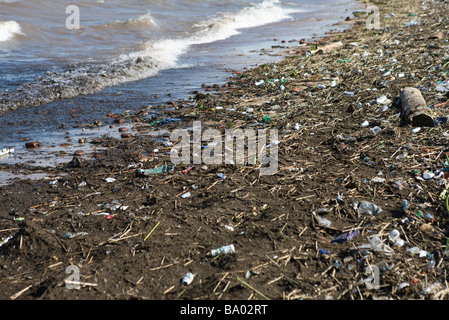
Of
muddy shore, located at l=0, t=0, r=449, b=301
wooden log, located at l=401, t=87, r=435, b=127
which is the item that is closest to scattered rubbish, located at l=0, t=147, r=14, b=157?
muddy shore, located at l=0, t=0, r=449, b=301

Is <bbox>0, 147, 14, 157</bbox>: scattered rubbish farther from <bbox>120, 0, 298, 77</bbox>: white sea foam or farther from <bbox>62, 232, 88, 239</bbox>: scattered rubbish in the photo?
<bbox>120, 0, 298, 77</bbox>: white sea foam

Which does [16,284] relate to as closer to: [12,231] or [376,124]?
[12,231]

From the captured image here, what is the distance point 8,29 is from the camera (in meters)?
12.5

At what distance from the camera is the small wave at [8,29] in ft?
39.7

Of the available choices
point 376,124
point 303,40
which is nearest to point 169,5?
point 303,40

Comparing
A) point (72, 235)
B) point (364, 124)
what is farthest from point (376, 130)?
point (72, 235)

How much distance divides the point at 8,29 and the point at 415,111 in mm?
12278

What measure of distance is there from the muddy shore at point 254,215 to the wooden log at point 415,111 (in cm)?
11

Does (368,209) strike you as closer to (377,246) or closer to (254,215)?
(377,246)

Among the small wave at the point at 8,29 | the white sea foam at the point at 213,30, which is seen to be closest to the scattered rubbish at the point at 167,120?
the white sea foam at the point at 213,30

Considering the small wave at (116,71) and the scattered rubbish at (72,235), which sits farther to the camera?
the small wave at (116,71)

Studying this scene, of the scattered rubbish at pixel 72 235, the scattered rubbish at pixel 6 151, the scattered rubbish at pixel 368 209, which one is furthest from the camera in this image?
the scattered rubbish at pixel 6 151

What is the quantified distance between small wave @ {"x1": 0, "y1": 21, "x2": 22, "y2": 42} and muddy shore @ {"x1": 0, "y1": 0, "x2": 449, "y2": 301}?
849 cm

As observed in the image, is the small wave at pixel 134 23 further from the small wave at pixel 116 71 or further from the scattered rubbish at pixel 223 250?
the scattered rubbish at pixel 223 250
